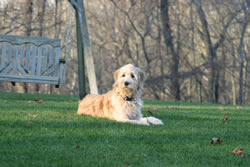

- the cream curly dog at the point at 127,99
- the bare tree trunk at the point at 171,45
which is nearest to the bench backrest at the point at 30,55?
the cream curly dog at the point at 127,99

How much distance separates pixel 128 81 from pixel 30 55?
205 inches

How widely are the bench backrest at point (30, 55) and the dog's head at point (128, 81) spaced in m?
3.92

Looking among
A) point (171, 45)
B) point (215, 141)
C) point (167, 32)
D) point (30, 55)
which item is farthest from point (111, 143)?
point (167, 32)

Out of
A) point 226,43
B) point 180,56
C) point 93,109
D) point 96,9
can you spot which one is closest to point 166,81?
point 180,56

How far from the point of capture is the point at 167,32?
20.8m

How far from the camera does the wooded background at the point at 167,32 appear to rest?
67.3 feet

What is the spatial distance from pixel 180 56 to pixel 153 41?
208 cm

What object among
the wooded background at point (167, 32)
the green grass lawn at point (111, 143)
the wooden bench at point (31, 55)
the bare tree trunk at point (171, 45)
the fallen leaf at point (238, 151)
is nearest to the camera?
the green grass lawn at point (111, 143)

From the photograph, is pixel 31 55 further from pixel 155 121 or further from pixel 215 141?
pixel 215 141

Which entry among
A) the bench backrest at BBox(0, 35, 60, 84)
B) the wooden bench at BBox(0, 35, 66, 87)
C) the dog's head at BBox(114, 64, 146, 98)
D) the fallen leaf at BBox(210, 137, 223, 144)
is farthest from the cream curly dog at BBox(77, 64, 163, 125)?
the bench backrest at BBox(0, 35, 60, 84)

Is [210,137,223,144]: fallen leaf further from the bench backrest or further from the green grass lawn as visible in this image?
the bench backrest

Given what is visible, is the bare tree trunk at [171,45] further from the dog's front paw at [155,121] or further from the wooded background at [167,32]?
the dog's front paw at [155,121]

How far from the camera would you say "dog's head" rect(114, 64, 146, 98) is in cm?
595

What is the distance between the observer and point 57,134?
4.64 m
